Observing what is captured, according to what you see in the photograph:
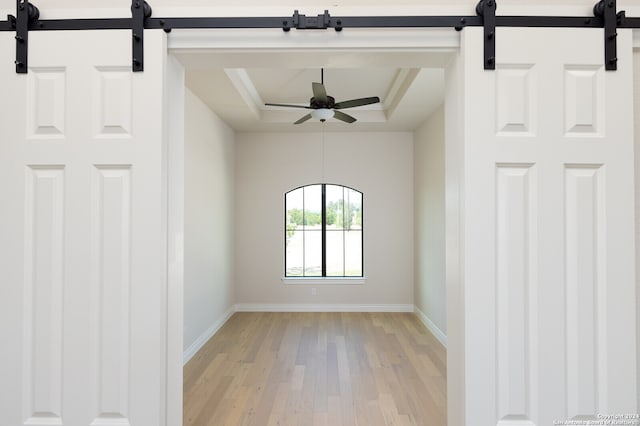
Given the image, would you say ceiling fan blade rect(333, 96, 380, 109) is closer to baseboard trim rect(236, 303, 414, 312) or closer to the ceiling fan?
the ceiling fan

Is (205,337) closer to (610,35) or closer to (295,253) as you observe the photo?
(295,253)

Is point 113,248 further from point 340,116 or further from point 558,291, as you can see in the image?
point 340,116

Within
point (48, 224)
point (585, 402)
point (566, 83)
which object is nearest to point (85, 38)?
point (48, 224)

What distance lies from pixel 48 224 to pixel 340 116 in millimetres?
3164

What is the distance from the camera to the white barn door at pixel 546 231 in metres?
1.22

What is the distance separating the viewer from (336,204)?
19.1 ft

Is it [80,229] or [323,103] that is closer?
[80,229]

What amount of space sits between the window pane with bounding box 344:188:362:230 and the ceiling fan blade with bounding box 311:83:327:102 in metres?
2.41

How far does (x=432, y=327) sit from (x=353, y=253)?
1.72 meters

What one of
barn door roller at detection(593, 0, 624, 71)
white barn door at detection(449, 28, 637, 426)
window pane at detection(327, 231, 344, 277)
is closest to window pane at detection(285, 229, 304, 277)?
window pane at detection(327, 231, 344, 277)

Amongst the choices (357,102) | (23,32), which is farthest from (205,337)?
(23,32)

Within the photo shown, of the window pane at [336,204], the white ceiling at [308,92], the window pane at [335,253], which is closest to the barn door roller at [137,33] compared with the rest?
the white ceiling at [308,92]

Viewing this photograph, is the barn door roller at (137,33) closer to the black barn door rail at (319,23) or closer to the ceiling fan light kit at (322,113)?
the black barn door rail at (319,23)

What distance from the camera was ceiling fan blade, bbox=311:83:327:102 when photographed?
321cm
